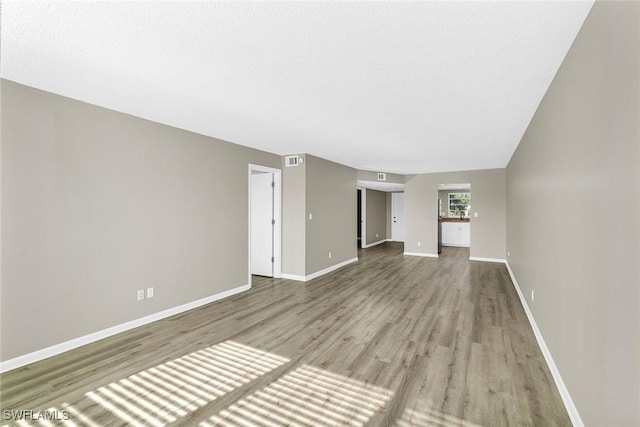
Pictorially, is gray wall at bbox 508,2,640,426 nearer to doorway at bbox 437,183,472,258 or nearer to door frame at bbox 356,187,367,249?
door frame at bbox 356,187,367,249

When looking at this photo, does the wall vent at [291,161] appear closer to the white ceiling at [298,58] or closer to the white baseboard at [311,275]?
the white ceiling at [298,58]

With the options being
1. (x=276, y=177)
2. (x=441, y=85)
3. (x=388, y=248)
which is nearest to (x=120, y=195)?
(x=276, y=177)

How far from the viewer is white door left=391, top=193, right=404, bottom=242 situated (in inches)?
459

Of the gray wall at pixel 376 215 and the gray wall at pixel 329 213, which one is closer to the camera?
the gray wall at pixel 329 213

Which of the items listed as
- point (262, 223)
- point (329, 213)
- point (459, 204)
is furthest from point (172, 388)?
point (459, 204)

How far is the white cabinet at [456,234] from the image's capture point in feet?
33.3

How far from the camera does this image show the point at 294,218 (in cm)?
569

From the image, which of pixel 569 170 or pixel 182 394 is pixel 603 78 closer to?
pixel 569 170

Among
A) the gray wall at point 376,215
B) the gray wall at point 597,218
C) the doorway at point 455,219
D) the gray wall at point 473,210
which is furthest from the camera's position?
the gray wall at point 376,215

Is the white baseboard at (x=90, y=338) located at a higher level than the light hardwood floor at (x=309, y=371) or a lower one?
higher

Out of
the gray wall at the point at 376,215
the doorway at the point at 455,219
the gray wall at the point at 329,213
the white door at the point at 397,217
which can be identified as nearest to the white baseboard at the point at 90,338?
the gray wall at the point at 329,213

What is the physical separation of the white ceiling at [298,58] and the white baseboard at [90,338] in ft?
7.77

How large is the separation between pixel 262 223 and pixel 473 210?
5.56 meters

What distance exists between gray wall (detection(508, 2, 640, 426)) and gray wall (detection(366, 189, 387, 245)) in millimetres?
7863
